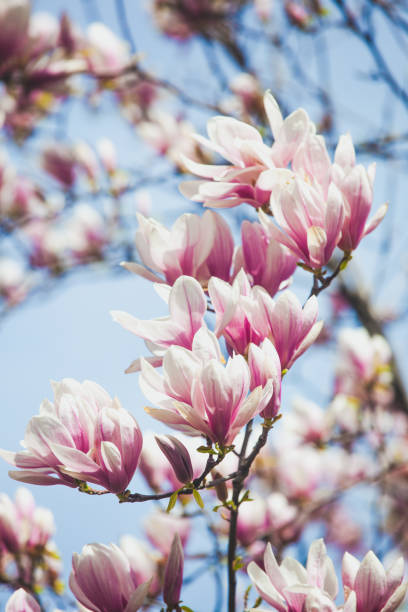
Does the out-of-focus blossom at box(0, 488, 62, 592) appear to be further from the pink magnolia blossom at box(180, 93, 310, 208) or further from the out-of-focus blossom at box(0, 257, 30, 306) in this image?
the out-of-focus blossom at box(0, 257, 30, 306)

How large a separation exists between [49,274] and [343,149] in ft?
6.69

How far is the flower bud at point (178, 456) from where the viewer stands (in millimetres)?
581

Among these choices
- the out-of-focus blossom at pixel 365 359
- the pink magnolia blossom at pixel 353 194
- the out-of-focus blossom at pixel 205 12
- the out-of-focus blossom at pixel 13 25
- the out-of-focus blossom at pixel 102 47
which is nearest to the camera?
the pink magnolia blossom at pixel 353 194

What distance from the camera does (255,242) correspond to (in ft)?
2.23

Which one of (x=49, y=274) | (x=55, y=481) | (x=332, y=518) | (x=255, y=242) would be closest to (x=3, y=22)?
(x=255, y=242)

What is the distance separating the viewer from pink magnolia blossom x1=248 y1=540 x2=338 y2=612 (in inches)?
21.3

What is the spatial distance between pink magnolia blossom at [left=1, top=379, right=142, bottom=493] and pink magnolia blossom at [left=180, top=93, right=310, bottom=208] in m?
0.29

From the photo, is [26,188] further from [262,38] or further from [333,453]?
[333,453]

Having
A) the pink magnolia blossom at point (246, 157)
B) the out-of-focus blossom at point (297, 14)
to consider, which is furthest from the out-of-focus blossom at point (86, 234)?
the pink magnolia blossom at point (246, 157)

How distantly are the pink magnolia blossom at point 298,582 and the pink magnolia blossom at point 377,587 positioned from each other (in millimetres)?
33

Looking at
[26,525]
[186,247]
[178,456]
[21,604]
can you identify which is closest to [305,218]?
[186,247]

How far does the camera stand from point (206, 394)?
0.54 m

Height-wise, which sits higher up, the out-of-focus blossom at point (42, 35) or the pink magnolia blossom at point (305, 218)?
the out-of-focus blossom at point (42, 35)

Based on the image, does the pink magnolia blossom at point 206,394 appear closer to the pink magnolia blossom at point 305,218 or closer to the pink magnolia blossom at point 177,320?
the pink magnolia blossom at point 177,320
